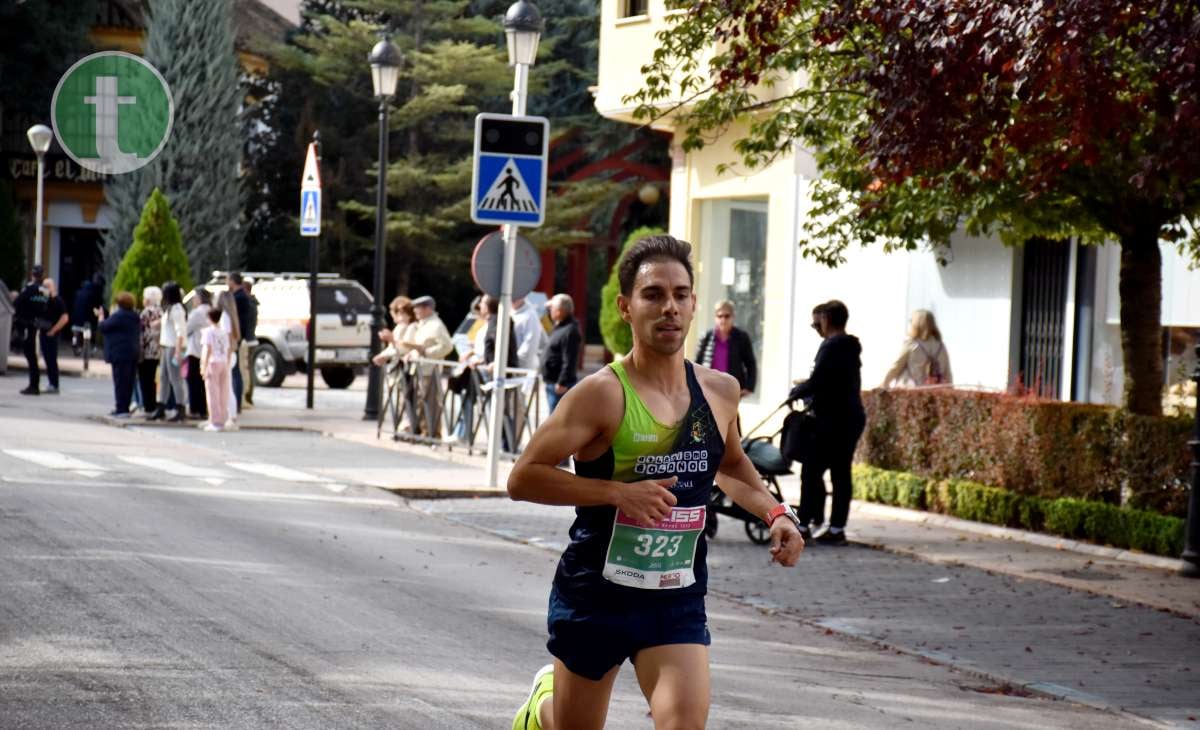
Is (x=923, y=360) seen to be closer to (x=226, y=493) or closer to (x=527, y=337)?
(x=527, y=337)

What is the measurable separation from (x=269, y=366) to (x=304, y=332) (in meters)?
0.89

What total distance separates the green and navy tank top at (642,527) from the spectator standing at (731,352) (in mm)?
11127

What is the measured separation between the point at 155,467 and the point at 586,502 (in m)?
13.0

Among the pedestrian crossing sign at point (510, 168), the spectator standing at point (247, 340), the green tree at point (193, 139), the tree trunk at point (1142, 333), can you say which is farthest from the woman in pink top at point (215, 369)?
the green tree at point (193, 139)

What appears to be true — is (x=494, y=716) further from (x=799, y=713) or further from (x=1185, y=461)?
(x=1185, y=461)

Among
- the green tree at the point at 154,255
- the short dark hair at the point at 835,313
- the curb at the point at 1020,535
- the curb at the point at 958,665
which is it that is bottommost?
the curb at the point at 958,665

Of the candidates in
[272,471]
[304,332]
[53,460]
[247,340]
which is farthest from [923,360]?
A: [304,332]

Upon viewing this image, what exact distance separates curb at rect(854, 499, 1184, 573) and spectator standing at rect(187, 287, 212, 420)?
31.2ft

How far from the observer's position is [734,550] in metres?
13.4

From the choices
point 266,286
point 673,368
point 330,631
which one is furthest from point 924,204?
point 266,286

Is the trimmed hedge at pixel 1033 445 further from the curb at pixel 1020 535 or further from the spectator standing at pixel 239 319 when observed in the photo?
the spectator standing at pixel 239 319

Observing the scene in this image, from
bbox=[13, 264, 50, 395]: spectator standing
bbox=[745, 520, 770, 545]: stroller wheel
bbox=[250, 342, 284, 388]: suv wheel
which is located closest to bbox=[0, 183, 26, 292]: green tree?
bbox=[250, 342, 284, 388]: suv wheel

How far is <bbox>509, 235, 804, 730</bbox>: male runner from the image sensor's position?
479 cm

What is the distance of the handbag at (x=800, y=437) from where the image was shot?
45.4 ft
